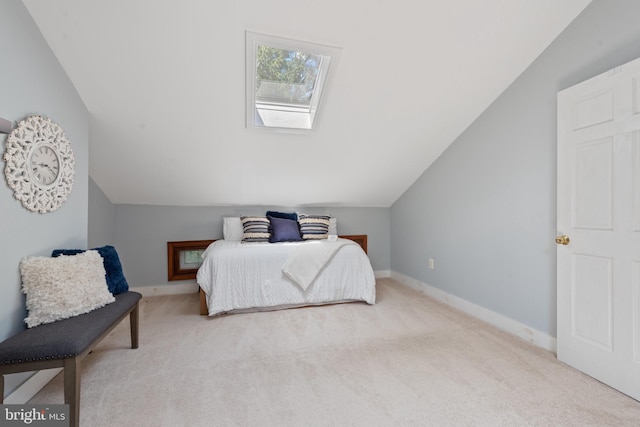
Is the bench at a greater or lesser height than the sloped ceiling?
lesser

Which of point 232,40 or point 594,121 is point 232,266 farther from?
point 594,121

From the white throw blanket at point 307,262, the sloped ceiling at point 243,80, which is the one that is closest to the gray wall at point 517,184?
the sloped ceiling at point 243,80

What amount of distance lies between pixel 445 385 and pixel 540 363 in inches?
31.1

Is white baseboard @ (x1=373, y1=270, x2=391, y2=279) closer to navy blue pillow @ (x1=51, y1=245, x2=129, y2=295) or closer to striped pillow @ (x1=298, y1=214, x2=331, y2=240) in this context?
striped pillow @ (x1=298, y1=214, x2=331, y2=240)

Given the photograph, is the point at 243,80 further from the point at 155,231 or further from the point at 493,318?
the point at 493,318

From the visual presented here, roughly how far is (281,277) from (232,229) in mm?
1149

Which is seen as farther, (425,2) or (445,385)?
(425,2)

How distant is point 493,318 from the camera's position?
2.61 meters

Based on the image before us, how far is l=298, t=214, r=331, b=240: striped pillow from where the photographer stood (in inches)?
147

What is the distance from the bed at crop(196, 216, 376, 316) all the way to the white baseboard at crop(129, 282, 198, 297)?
97 centimetres

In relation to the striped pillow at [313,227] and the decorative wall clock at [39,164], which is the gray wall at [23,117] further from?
the striped pillow at [313,227]

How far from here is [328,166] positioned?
3.37 m

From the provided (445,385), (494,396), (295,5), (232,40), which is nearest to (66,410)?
(445,385)

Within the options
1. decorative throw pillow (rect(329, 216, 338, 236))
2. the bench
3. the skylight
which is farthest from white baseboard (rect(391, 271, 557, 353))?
the bench
